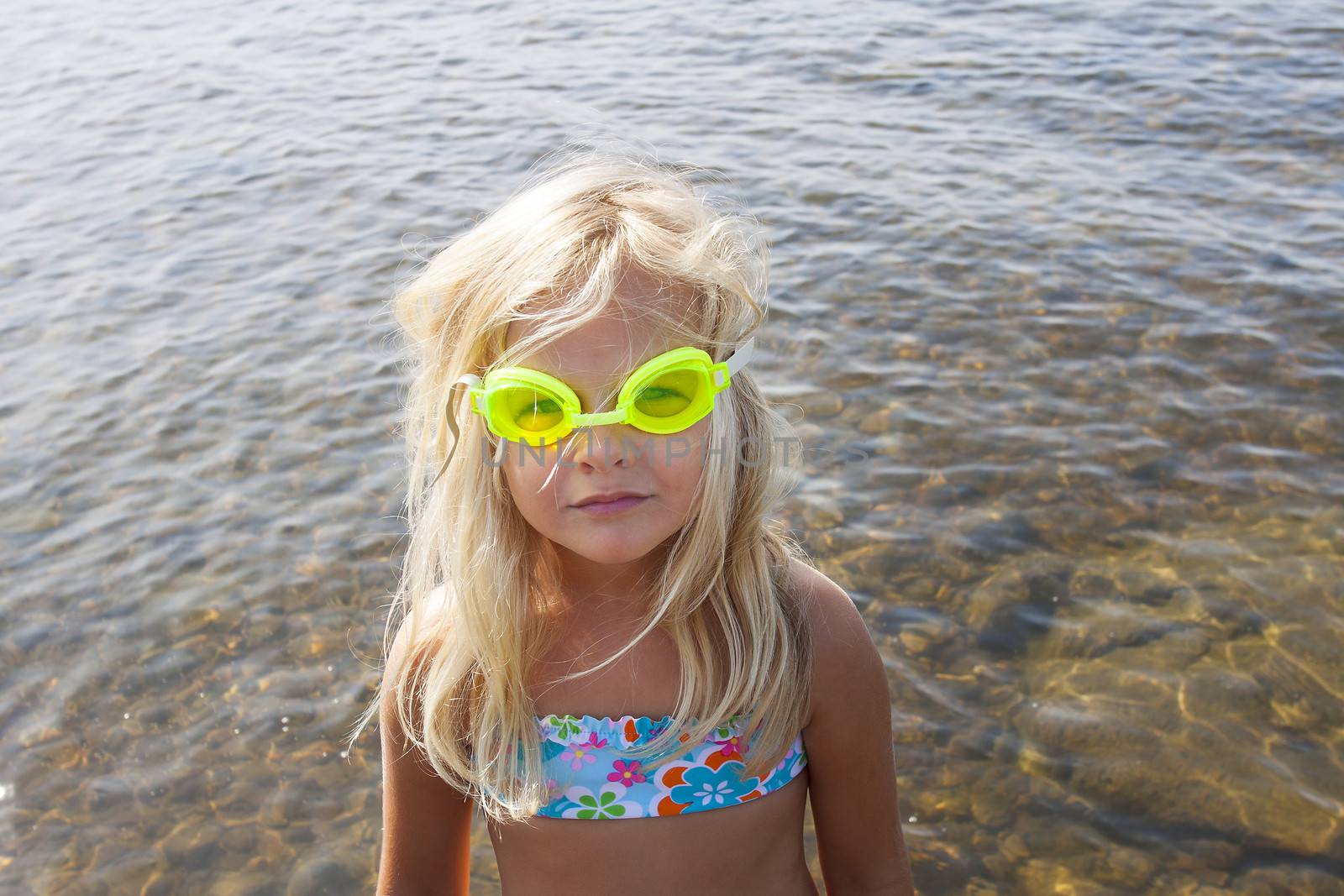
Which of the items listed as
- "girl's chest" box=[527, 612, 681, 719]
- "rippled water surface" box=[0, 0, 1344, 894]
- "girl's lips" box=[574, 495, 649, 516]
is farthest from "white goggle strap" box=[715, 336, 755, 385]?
"rippled water surface" box=[0, 0, 1344, 894]

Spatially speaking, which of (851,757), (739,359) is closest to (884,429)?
(851,757)

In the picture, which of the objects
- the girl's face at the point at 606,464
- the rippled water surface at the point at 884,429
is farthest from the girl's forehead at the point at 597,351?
the rippled water surface at the point at 884,429

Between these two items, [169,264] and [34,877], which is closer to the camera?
[34,877]

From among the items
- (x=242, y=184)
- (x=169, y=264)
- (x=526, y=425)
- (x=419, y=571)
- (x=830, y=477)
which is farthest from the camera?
(x=242, y=184)

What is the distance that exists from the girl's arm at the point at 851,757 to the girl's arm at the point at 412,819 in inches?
32.1

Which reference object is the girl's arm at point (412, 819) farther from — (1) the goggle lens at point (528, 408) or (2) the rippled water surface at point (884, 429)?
(2) the rippled water surface at point (884, 429)

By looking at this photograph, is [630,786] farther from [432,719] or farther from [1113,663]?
[1113,663]

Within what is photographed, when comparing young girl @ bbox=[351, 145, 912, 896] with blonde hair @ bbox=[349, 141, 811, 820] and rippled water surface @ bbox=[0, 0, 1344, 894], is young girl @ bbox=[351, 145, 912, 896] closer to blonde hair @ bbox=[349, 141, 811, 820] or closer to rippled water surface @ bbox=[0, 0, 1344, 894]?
blonde hair @ bbox=[349, 141, 811, 820]

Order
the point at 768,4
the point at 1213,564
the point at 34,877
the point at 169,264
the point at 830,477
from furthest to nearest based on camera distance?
the point at 768,4 → the point at 169,264 → the point at 830,477 → the point at 1213,564 → the point at 34,877

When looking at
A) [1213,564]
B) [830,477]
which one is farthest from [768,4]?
[1213,564]

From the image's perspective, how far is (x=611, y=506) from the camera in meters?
2.21

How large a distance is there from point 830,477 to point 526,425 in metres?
3.39

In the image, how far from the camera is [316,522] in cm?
543

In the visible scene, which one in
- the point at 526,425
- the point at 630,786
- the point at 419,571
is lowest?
the point at 630,786
